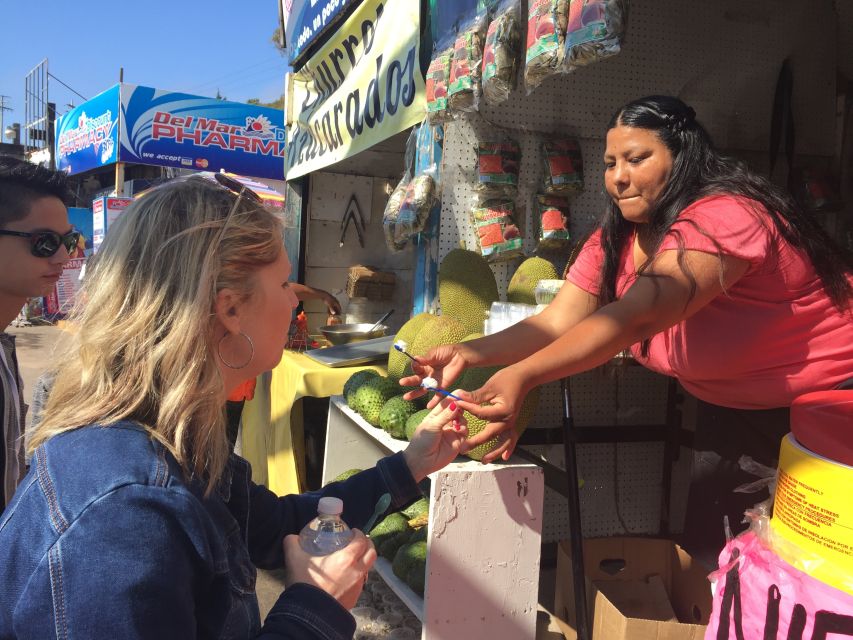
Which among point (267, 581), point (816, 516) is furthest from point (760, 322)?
point (267, 581)

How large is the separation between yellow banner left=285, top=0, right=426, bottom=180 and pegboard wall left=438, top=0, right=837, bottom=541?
554 mm

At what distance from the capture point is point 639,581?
2.35 m

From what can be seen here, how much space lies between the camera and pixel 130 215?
1.00 meters

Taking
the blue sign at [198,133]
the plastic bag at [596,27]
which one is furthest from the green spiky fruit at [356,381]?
the blue sign at [198,133]

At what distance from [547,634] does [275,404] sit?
6.48ft

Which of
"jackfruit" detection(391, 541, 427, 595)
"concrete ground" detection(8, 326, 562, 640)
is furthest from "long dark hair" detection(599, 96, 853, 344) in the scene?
"concrete ground" detection(8, 326, 562, 640)

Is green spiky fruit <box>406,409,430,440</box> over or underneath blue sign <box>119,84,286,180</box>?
underneath

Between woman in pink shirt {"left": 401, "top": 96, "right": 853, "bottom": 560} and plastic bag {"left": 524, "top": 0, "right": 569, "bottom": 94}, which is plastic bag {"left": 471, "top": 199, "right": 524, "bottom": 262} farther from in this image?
woman in pink shirt {"left": 401, "top": 96, "right": 853, "bottom": 560}

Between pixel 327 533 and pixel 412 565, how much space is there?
4.13ft

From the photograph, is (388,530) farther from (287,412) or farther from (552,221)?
(552,221)

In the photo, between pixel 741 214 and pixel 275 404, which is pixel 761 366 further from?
pixel 275 404

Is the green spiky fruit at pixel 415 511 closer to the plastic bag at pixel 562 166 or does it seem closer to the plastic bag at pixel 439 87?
the plastic bag at pixel 562 166

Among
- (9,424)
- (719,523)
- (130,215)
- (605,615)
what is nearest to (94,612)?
(130,215)

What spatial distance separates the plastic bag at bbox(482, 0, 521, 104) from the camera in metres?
2.46
